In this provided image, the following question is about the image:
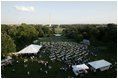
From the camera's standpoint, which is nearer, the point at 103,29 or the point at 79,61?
the point at 79,61

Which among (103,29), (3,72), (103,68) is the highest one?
(103,29)

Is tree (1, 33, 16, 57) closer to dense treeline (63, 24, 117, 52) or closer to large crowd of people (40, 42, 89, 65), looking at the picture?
large crowd of people (40, 42, 89, 65)

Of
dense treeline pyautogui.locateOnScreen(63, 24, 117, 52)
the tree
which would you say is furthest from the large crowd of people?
the tree

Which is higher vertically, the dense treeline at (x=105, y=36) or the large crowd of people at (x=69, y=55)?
the dense treeline at (x=105, y=36)

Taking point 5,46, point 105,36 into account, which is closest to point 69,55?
point 5,46

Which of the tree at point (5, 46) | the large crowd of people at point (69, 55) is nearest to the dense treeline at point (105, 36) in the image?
the large crowd of people at point (69, 55)

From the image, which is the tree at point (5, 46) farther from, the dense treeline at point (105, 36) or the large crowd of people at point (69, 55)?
the dense treeline at point (105, 36)

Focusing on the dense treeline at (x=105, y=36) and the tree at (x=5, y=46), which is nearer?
the tree at (x=5, y=46)

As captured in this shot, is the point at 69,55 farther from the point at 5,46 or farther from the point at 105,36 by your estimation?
the point at 105,36

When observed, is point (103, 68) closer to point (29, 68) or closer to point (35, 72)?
point (35, 72)

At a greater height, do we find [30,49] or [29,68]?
[30,49]

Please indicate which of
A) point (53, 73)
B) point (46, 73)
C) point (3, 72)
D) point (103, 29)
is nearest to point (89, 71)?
point (53, 73)
